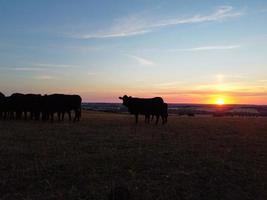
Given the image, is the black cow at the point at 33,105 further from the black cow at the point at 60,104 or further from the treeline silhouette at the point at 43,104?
the black cow at the point at 60,104

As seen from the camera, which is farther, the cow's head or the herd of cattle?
the cow's head

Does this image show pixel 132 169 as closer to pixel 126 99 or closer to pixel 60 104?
pixel 60 104

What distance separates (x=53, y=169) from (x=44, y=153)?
9.64 ft

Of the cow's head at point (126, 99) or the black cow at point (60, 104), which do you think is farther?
the cow's head at point (126, 99)

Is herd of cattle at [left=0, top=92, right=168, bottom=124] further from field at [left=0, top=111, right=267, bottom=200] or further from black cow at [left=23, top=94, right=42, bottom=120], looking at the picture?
field at [left=0, top=111, right=267, bottom=200]

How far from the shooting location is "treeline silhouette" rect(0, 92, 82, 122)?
3844 cm

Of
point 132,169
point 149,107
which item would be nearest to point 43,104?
point 149,107

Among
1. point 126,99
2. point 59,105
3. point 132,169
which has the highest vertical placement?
point 126,99

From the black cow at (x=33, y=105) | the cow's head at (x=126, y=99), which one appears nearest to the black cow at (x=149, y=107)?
the cow's head at (x=126, y=99)

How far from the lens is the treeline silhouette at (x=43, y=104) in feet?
126

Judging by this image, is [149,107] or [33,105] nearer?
[149,107]

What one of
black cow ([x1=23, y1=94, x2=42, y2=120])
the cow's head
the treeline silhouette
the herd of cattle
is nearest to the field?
the herd of cattle

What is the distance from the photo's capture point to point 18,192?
1148 centimetres

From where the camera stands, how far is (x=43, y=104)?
3894cm
